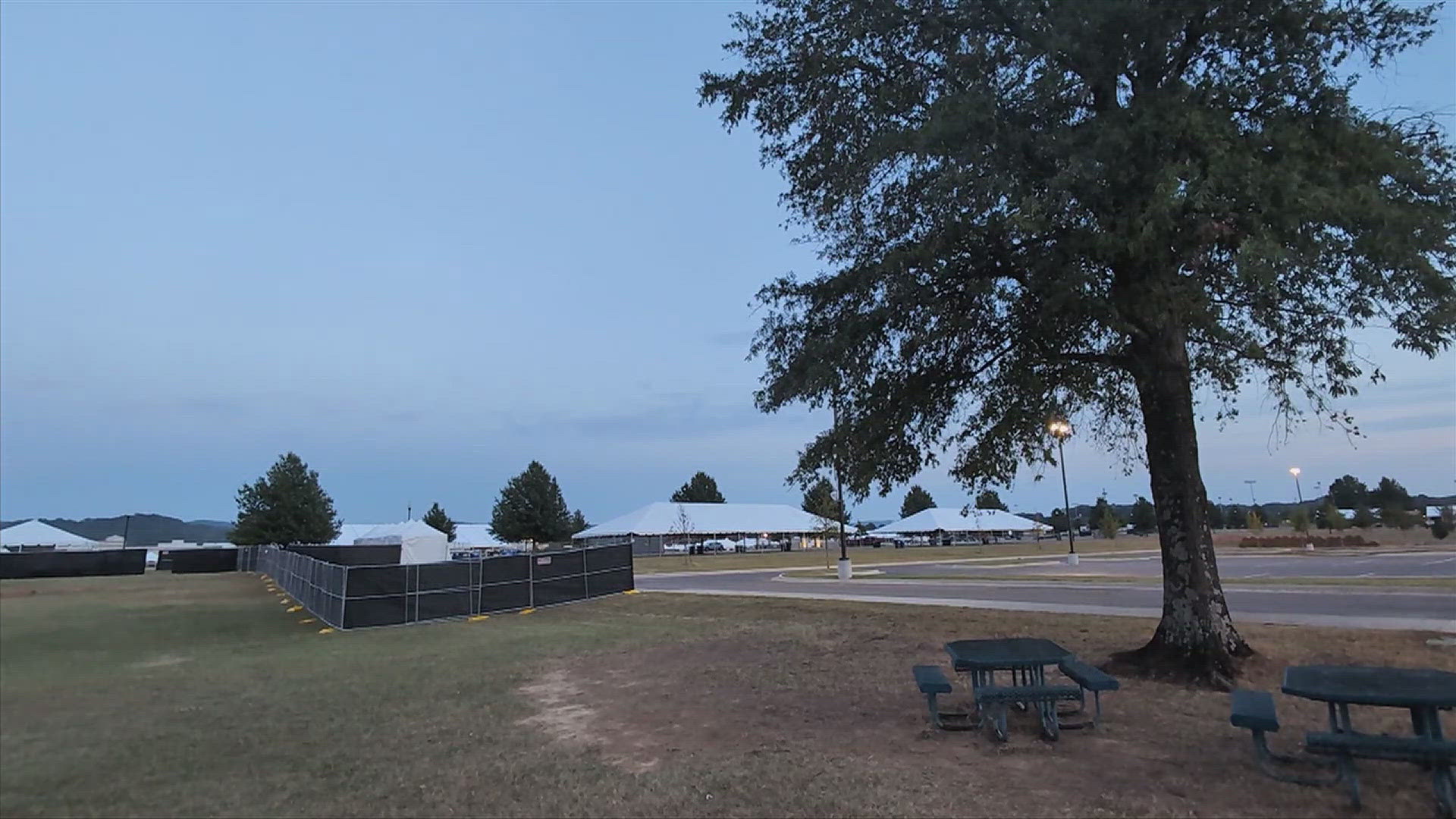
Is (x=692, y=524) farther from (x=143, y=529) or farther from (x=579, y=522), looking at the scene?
(x=143, y=529)

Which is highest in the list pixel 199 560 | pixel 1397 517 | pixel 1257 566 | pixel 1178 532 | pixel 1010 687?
pixel 1178 532

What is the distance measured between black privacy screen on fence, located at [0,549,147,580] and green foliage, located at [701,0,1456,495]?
177 feet

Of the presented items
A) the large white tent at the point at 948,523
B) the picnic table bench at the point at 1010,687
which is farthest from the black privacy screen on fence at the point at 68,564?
the large white tent at the point at 948,523

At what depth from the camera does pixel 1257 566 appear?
90.3 feet

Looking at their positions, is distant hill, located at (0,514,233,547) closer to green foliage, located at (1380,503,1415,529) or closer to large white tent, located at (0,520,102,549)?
large white tent, located at (0,520,102,549)

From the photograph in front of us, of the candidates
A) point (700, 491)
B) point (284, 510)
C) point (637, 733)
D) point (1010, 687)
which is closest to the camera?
point (1010, 687)

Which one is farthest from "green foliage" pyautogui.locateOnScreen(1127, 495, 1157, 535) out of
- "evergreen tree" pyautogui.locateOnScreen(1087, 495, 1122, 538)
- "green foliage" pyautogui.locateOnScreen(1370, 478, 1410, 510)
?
"green foliage" pyautogui.locateOnScreen(1370, 478, 1410, 510)

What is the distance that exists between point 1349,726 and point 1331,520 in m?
56.6

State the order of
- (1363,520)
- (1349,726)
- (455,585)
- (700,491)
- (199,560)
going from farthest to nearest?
1. (700,491)
2. (199,560)
3. (1363,520)
4. (455,585)
5. (1349,726)

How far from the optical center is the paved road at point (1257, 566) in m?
23.1

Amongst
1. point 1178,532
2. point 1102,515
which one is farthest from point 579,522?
point 1178,532

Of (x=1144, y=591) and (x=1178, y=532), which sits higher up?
(x=1178, y=532)

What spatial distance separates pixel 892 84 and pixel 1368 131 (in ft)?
15.0

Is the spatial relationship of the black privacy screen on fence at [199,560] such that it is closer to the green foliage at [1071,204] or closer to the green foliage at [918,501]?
the green foliage at [1071,204]
